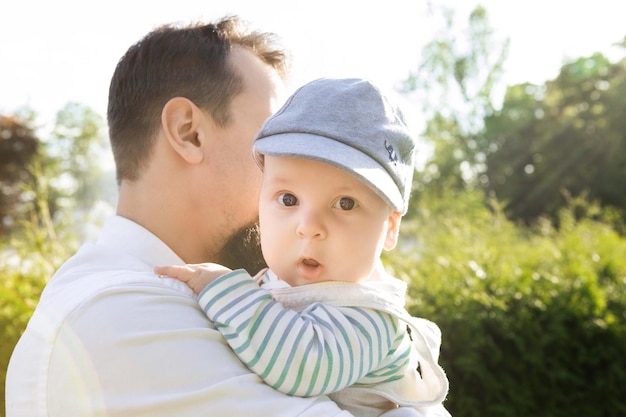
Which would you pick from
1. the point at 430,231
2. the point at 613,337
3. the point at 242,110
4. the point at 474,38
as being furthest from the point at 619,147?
the point at 242,110

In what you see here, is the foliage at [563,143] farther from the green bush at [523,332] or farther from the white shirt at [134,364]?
the white shirt at [134,364]

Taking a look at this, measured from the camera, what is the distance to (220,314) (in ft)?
5.00

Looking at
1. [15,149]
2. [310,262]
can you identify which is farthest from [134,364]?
[15,149]

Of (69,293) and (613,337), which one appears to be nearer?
(69,293)

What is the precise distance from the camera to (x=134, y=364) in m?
1.43

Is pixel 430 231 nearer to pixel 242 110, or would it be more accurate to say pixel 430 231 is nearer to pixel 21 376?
pixel 242 110

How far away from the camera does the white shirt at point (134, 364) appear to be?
143 centimetres

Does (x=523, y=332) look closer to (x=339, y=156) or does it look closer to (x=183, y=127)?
(x=183, y=127)

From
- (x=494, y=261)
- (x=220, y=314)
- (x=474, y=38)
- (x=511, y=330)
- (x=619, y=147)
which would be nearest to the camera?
(x=220, y=314)

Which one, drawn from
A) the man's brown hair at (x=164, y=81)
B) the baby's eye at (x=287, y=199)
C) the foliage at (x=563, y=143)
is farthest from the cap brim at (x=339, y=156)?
the foliage at (x=563, y=143)

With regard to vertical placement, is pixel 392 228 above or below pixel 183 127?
below

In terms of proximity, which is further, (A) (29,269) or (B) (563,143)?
(B) (563,143)

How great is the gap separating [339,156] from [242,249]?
39.4 inches

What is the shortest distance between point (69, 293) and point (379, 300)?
0.71 meters
